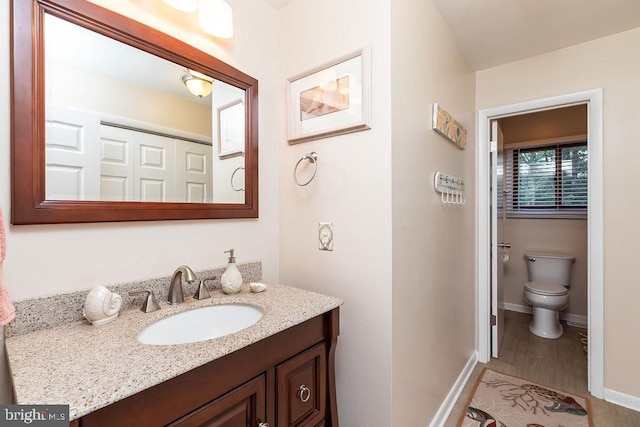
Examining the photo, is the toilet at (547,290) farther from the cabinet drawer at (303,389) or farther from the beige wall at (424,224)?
the cabinet drawer at (303,389)

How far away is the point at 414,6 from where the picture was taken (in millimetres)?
1412

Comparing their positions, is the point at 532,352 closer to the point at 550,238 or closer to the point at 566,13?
the point at 550,238

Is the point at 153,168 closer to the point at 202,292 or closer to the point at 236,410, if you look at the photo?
the point at 202,292

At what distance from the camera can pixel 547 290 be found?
9.23 feet

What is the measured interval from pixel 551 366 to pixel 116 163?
10.4 ft

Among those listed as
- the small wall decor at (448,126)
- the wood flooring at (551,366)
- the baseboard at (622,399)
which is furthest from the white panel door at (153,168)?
the baseboard at (622,399)

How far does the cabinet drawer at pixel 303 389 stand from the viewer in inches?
37.1

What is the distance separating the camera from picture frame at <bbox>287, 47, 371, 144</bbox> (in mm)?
1278

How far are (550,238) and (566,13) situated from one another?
2.40m

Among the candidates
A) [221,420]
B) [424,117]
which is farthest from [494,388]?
[221,420]

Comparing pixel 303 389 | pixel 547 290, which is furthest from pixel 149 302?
pixel 547 290

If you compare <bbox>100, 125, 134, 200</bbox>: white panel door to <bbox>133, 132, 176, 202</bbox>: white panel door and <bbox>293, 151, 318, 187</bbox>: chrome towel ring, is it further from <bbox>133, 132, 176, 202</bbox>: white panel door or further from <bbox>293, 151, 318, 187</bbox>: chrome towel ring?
<bbox>293, 151, 318, 187</bbox>: chrome towel ring

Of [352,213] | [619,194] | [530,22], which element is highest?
[530,22]

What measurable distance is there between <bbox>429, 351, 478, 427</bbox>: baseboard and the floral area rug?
79 mm
